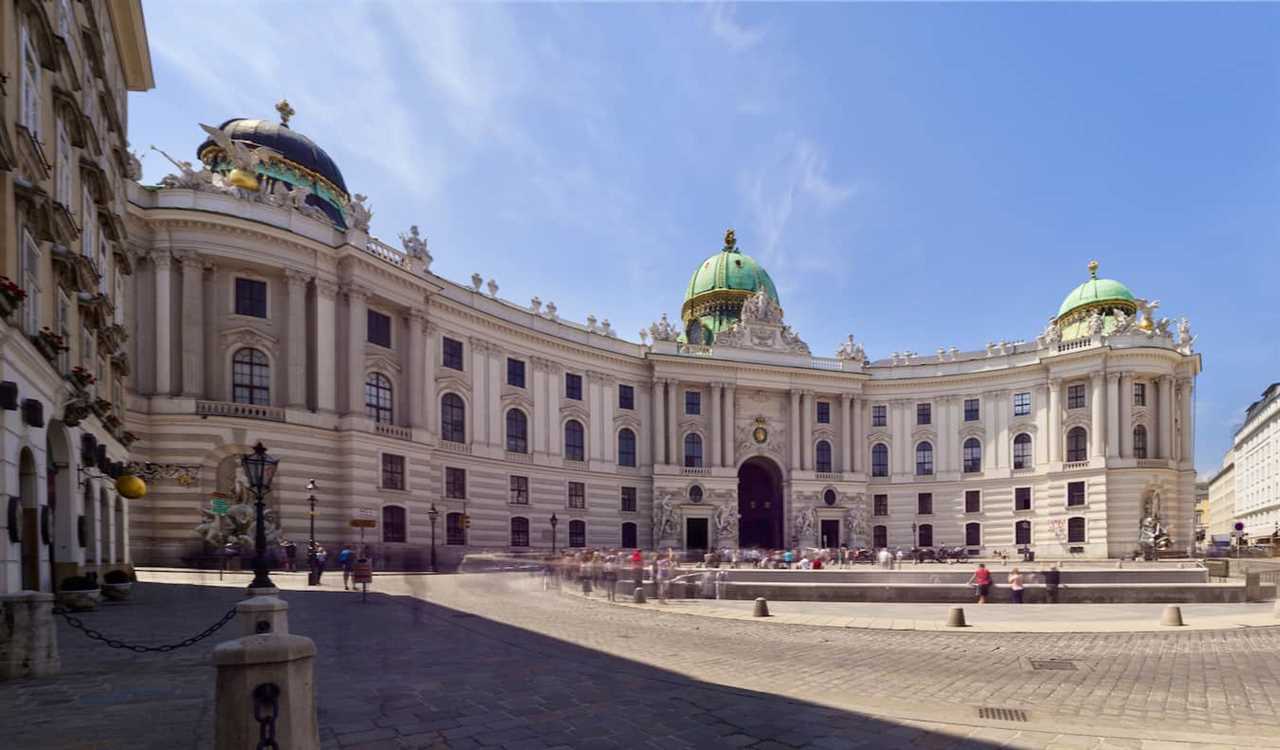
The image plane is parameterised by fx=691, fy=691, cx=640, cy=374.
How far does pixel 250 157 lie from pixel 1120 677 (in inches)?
1610

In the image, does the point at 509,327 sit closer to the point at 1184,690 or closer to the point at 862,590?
the point at 862,590

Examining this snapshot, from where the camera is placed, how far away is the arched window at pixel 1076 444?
5410cm

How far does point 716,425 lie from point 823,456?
435 inches

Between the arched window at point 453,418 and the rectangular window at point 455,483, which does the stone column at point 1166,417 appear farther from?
the arched window at point 453,418

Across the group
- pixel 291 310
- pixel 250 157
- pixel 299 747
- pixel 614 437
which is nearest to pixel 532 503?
pixel 614 437

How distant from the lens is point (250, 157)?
118 feet

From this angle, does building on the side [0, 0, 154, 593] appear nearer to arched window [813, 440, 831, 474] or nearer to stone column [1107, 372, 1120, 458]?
arched window [813, 440, 831, 474]

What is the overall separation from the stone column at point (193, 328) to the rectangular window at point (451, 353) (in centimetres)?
1295

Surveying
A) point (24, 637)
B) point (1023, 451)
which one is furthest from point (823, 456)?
point (24, 637)

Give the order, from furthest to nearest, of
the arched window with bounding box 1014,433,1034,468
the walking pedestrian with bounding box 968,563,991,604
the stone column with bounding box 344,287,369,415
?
the arched window with bounding box 1014,433,1034,468, the stone column with bounding box 344,287,369,415, the walking pedestrian with bounding box 968,563,991,604

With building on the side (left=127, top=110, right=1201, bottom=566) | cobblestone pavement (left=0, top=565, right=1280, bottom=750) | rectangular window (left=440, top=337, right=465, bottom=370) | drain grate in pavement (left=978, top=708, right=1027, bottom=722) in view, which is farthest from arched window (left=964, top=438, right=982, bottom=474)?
drain grate in pavement (left=978, top=708, right=1027, bottom=722)

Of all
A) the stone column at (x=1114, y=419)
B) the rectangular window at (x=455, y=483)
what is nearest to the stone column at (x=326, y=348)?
the rectangular window at (x=455, y=483)

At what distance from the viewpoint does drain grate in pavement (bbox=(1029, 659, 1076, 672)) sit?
11461 mm

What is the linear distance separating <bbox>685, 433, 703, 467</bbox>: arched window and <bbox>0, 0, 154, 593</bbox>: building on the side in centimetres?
3817
